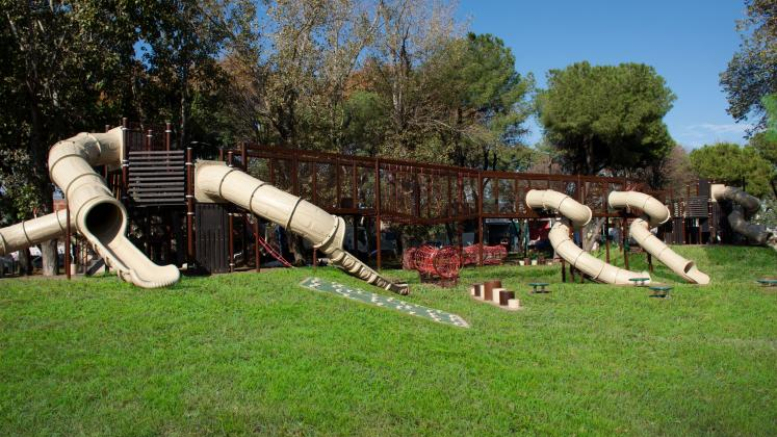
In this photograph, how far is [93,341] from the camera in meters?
9.34

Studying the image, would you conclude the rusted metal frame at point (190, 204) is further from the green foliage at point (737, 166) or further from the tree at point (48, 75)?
the green foliage at point (737, 166)

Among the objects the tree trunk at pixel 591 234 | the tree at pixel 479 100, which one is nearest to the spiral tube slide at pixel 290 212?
the tree at pixel 479 100

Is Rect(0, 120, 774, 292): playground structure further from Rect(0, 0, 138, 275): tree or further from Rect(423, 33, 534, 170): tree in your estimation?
Rect(423, 33, 534, 170): tree

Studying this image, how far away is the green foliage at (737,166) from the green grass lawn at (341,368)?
41.6 m

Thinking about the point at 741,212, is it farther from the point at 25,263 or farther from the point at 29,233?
the point at 29,233

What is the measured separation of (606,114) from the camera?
137ft

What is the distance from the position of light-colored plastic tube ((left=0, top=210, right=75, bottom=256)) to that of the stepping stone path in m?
7.08

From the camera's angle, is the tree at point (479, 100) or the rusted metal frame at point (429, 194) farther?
the tree at point (479, 100)

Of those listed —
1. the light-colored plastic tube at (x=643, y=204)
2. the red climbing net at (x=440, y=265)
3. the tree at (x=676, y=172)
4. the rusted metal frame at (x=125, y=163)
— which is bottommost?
the red climbing net at (x=440, y=265)

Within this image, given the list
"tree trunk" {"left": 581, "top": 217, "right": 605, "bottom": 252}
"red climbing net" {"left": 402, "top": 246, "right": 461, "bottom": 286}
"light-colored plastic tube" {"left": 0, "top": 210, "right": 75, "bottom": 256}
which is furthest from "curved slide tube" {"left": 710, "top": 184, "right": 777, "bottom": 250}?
"light-colored plastic tube" {"left": 0, "top": 210, "right": 75, "bottom": 256}

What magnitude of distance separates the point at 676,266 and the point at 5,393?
20874 millimetres

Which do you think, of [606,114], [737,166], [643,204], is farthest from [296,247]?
[737,166]

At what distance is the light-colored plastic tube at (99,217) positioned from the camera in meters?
13.1

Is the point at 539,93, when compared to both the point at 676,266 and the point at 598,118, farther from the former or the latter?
the point at 676,266
